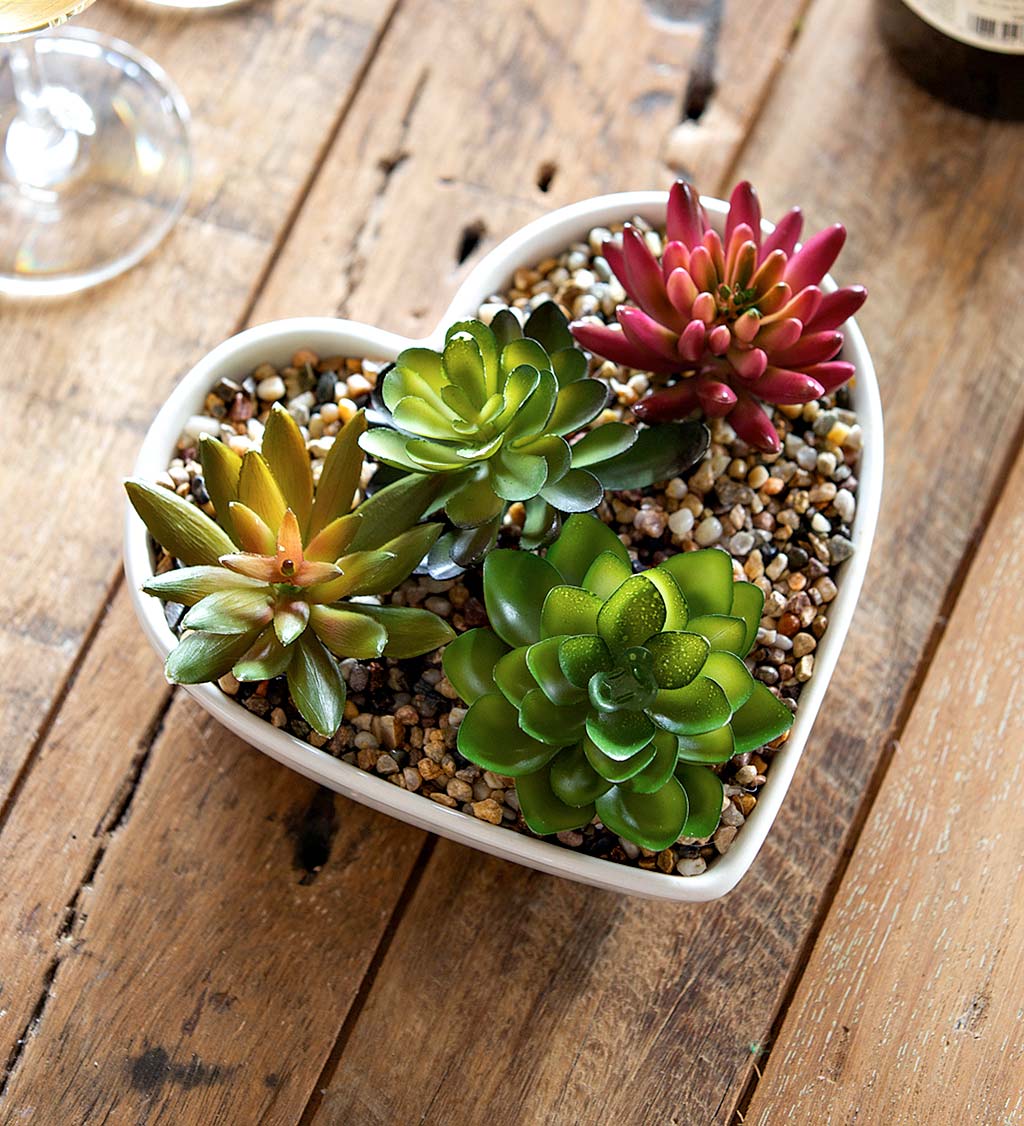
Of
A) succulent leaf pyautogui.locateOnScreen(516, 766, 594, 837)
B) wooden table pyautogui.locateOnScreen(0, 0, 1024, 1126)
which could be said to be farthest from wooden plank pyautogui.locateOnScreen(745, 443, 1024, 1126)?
succulent leaf pyautogui.locateOnScreen(516, 766, 594, 837)

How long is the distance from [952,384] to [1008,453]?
0.07 m

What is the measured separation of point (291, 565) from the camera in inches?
29.7

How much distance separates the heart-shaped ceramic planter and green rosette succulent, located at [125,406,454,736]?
0.06 metres

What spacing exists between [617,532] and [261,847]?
0.32 metres

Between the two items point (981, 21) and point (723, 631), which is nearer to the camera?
point (723, 631)

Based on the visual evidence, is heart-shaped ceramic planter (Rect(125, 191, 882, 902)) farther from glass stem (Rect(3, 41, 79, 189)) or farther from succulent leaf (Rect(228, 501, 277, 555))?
glass stem (Rect(3, 41, 79, 189))

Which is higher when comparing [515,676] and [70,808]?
[515,676]

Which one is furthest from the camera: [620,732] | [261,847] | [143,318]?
[143,318]

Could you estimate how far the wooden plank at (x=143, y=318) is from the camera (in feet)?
3.18

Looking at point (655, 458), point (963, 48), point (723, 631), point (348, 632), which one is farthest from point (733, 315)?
point (963, 48)

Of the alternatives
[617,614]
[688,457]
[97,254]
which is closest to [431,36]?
[97,254]

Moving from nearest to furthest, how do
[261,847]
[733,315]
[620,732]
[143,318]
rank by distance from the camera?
[620,732] < [733,315] < [261,847] < [143,318]

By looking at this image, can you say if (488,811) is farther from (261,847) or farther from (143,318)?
(143,318)

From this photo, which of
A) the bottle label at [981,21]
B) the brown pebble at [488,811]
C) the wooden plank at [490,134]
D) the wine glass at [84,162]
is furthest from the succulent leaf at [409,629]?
the bottle label at [981,21]
